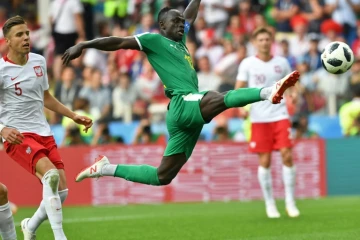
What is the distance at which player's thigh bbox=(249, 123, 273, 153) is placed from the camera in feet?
47.1

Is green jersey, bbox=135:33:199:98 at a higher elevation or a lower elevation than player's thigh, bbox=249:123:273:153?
higher

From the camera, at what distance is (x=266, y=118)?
14336mm

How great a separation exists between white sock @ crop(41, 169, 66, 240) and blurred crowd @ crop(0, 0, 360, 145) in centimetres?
959

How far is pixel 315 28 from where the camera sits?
22.2 meters

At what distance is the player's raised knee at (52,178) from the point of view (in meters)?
9.80

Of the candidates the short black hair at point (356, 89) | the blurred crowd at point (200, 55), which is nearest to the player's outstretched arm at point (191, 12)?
the blurred crowd at point (200, 55)

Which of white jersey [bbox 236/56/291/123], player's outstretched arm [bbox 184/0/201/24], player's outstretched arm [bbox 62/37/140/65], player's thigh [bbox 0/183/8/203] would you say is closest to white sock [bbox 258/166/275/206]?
white jersey [bbox 236/56/291/123]

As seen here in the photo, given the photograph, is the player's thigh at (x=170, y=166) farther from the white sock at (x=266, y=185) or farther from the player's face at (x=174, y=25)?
the white sock at (x=266, y=185)

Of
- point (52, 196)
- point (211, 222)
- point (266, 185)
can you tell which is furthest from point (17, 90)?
point (266, 185)

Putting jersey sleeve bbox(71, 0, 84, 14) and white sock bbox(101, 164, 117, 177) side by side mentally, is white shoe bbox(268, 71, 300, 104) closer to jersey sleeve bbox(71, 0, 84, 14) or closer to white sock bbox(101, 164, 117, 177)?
white sock bbox(101, 164, 117, 177)

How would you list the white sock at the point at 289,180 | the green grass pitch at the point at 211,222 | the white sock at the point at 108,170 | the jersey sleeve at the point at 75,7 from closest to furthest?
the white sock at the point at 108,170, the green grass pitch at the point at 211,222, the white sock at the point at 289,180, the jersey sleeve at the point at 75,7

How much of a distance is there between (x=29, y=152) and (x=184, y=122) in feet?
5.81

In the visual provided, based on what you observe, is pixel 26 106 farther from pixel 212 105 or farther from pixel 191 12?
pixel 191 12

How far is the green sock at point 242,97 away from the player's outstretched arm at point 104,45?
1.35m
